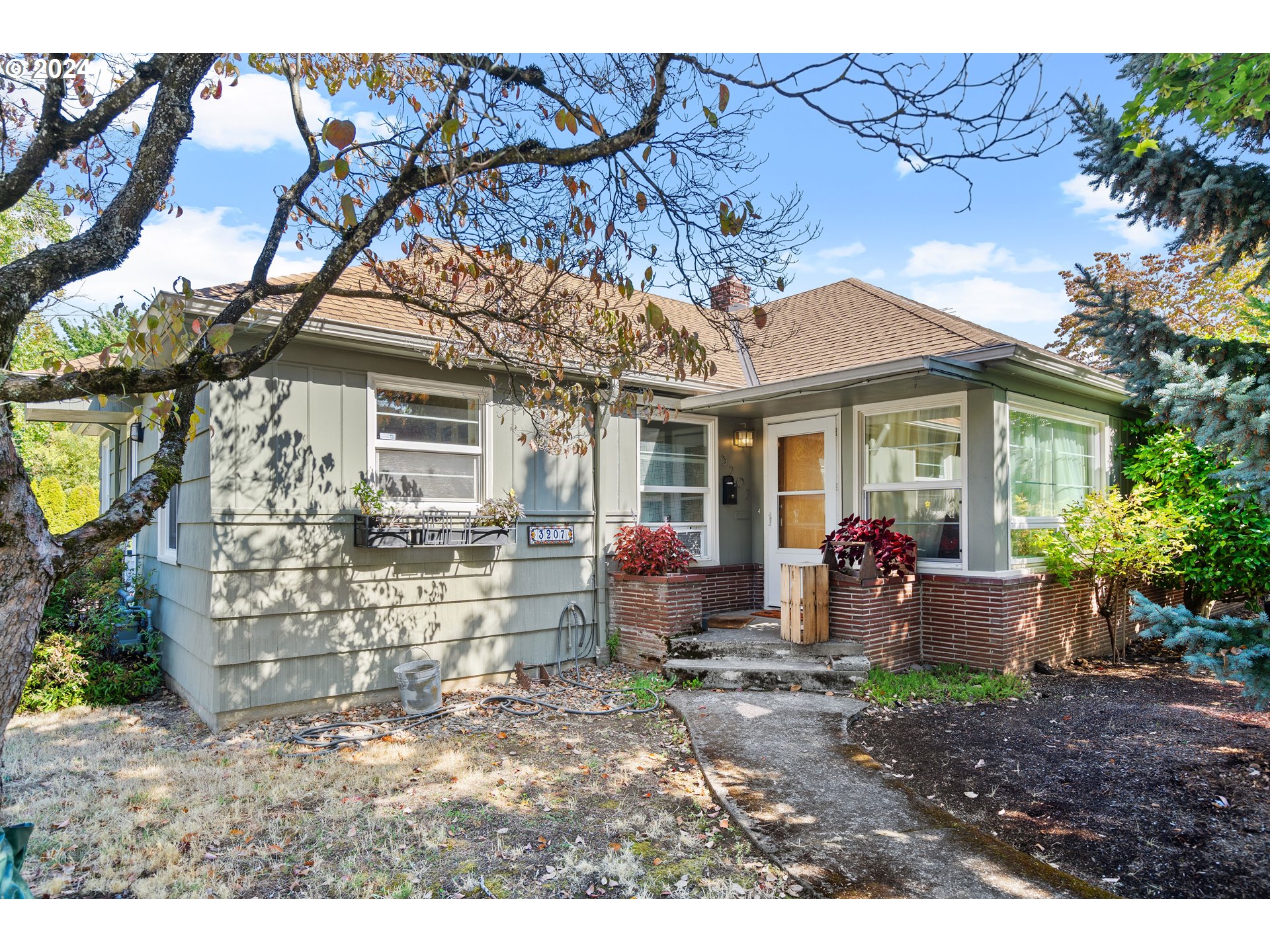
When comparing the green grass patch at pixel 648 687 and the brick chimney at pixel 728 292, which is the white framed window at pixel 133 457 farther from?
the brick chimney at pixel 728 292

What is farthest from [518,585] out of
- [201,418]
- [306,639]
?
[201,418]

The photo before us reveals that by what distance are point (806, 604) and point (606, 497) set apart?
7.45 ft

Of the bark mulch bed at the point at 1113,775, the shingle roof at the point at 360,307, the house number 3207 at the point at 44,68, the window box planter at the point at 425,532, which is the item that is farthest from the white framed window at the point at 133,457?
the bark mulch bed at the point at 1113,775

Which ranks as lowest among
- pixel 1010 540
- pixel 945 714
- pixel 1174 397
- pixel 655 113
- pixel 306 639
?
pixel 945 714

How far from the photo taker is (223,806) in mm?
3787

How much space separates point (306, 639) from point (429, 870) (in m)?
2.99

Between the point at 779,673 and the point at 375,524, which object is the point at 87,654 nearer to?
the point at 375,524

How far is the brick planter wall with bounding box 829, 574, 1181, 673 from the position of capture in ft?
21.1

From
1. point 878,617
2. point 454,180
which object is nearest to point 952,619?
point 878,617

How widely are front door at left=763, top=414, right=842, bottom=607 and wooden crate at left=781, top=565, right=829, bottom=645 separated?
1.30 m

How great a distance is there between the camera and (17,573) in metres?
2.72

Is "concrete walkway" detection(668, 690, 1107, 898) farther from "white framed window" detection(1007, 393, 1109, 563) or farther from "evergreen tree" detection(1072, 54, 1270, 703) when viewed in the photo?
"white framed window" detection(1007, 393, 1109, 563)

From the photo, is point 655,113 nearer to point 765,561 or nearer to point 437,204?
point 437,204

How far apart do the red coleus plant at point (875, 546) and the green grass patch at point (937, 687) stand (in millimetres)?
948
